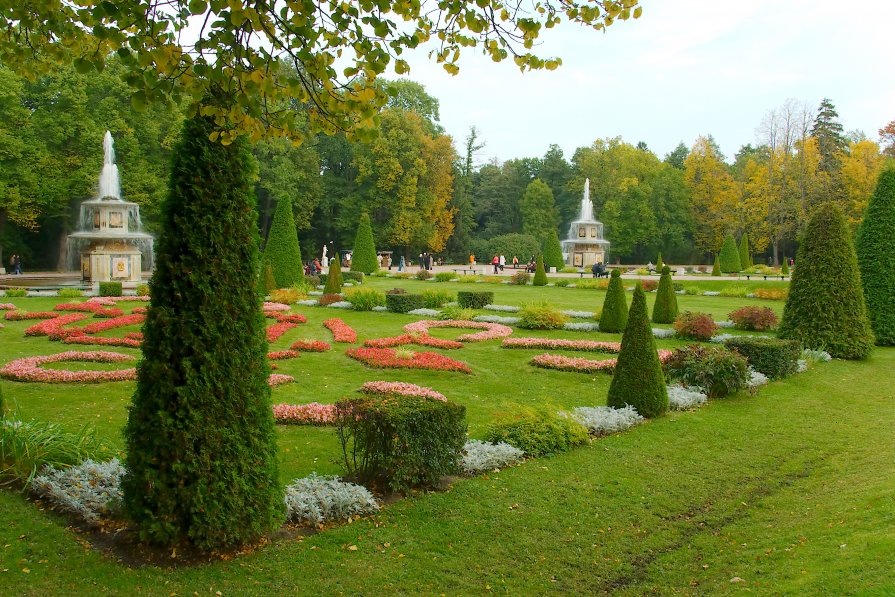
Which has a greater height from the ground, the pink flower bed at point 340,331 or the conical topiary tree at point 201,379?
the conical topiary tree at point 201,379

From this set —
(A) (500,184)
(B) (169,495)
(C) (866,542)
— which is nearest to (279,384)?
(B) (169,495)

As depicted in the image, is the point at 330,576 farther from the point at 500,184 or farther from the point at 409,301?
the point at 500,184

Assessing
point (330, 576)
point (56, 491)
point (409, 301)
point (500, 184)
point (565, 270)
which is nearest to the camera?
point (330, 576)

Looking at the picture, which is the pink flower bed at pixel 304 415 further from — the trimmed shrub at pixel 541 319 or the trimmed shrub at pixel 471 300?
the trimmed shrub at pixel 471 300

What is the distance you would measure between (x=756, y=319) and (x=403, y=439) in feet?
45.3

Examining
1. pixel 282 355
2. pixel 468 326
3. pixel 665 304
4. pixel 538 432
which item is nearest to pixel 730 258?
pixel 665 304

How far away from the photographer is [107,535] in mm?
4621

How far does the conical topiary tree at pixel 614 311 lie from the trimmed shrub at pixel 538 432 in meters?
9.28

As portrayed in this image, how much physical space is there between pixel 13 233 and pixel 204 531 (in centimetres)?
4187

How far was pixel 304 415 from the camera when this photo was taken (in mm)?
7816

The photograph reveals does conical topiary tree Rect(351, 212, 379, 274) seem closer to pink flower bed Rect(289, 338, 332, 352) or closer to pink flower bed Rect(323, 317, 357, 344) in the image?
pink flower bed Rect(323, 317, 357, 344)

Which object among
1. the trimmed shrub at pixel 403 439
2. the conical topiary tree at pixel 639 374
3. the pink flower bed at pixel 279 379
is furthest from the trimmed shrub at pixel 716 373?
the pink flower bed at pixel 279 379

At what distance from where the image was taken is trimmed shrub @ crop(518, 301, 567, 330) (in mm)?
16828

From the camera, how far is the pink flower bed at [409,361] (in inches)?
448
